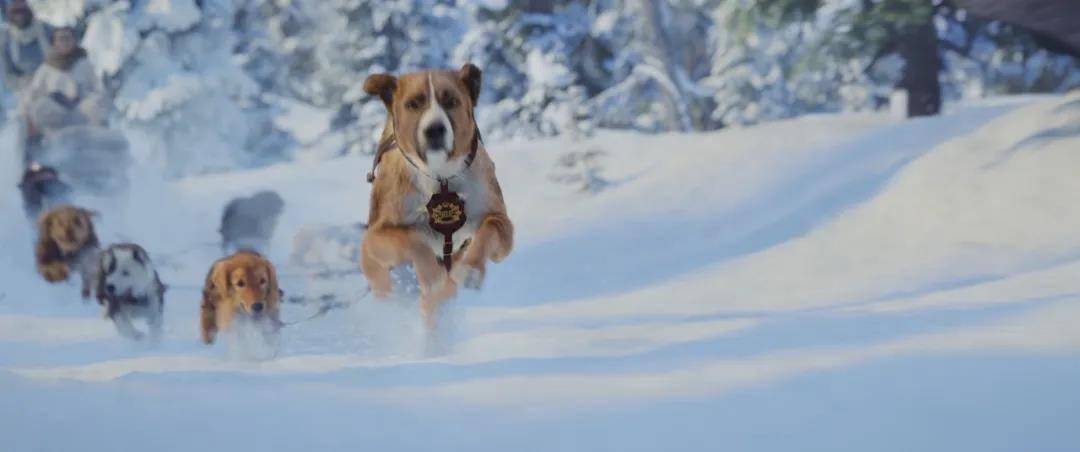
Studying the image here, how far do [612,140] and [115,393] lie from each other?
13.5ft

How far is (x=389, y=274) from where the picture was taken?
2588 mm

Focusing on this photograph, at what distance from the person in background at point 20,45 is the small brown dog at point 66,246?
5.81 ft

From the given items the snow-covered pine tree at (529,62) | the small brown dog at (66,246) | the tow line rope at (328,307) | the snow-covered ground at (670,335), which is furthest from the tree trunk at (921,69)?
the small brown dog at (66,246)

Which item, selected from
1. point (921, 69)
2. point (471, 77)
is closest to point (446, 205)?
point (471, 77)

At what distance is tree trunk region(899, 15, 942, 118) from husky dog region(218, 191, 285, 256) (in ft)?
12.7

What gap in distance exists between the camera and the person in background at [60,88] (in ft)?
21.6

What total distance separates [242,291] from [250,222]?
197cm

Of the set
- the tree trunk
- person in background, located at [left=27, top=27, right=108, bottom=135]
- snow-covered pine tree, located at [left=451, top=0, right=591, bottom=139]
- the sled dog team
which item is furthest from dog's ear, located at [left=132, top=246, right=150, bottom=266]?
the tree trunk

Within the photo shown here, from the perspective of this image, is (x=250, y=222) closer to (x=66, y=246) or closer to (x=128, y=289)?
(x=66, y=246)

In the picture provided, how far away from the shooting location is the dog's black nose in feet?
7.05

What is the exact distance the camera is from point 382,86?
219 centimetres

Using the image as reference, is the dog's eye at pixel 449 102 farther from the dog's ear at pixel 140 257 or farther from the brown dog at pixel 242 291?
the dog's ear at pixel 140 257

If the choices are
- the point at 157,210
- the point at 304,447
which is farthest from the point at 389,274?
the point at 157,210

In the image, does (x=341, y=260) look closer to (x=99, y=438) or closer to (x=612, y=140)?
(x=99, y=438)
